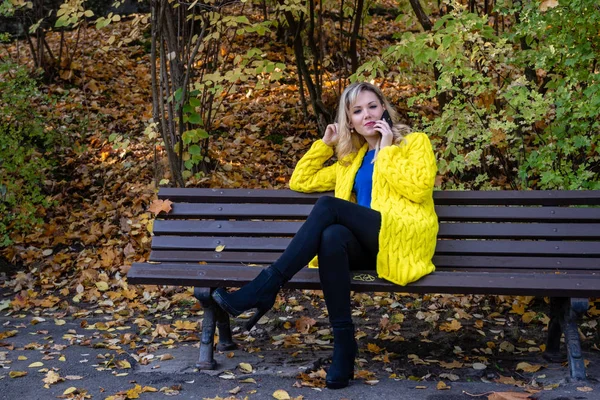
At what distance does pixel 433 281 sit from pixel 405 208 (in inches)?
16.7

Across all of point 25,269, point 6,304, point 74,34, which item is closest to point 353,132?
point 6,304

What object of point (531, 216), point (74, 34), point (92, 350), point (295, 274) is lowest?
point (92, 350)

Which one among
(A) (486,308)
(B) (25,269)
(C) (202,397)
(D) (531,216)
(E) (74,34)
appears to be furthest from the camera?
(E) (74,34)

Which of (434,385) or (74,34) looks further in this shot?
(74,34)

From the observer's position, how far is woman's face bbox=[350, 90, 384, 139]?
4.08 metres

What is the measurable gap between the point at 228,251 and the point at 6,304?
82.7 inches

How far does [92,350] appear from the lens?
14.0ft

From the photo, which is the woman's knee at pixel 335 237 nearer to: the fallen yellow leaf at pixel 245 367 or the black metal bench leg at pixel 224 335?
the fallen yellow leaf at pixel 245 367

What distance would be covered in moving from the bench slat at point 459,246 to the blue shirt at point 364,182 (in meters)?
0.49

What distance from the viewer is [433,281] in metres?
3.61

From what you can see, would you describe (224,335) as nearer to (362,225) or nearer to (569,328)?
(362,225)

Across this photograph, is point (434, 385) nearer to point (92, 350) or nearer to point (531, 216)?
point (531, 216)

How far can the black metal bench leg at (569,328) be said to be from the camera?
140 inches

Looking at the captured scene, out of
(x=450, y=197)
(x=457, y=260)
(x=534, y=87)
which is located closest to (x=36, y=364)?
(x=457, y=260)
